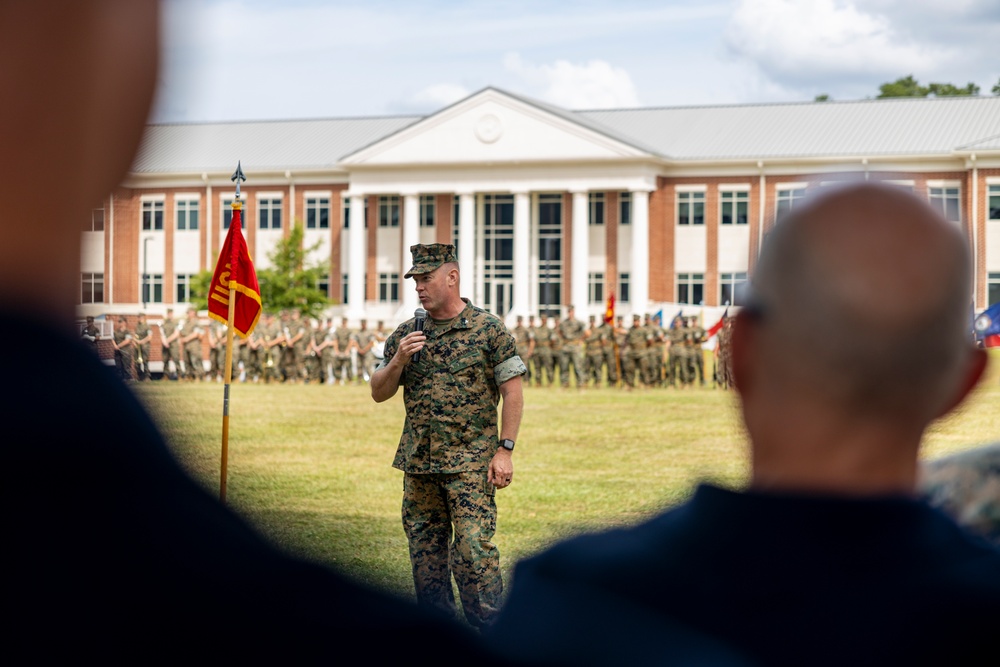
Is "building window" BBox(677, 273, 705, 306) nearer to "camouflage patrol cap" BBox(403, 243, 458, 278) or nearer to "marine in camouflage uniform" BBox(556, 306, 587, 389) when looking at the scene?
"marine in camouflage uniform" BBox(556, 306, 587, 389)

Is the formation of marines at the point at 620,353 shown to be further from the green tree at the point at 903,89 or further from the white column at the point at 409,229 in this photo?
the green tree at the point at 903,89

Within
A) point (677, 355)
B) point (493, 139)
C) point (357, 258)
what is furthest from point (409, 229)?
point (677, 355)

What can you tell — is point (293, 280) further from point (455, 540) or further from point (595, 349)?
point (455, 540)

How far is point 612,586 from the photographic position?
1285 mm

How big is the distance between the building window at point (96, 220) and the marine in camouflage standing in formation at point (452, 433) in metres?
6.08

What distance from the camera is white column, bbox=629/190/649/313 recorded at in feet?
178

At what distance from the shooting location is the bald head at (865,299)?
135 centimetres

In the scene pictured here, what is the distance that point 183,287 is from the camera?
59656mm

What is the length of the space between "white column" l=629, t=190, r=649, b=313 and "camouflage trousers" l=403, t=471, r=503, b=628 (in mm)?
47383

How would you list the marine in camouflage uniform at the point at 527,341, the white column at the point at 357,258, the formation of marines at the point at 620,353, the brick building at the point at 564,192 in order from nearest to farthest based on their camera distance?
the formation of marines at the point at 620,353
the marine in camouflage uniform at the point at 527,341
the brick building at the point at 564,192
the white column at the point at 357,258

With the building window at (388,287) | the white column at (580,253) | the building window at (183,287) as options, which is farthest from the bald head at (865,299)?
the building window at (183,287)

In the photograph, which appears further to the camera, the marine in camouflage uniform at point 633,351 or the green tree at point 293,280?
the green tree at point 293,280

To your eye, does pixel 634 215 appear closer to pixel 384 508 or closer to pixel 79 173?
pixel 384 508

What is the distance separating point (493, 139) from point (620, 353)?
23.7 m
